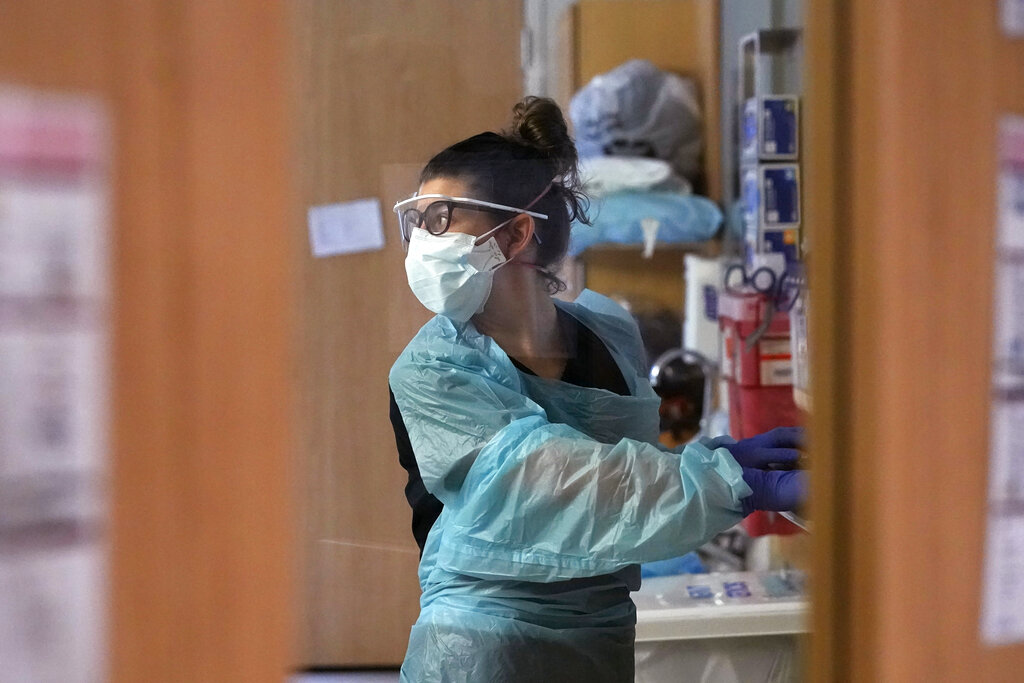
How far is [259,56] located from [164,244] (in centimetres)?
10

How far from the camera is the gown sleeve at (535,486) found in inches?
34.4

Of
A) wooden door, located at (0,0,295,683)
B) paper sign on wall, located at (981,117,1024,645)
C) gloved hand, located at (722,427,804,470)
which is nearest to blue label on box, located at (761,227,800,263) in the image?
gloved hand, located at (722,427,804,470)

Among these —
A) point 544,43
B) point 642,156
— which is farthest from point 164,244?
point 642,156

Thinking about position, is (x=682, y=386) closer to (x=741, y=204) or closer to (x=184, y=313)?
(x=741, y=204)

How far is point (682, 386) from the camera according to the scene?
6.78ft

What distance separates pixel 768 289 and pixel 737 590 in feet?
1.97

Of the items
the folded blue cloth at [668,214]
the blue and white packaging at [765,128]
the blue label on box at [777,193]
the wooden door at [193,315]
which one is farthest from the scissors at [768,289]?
the wooden door at [193,315]

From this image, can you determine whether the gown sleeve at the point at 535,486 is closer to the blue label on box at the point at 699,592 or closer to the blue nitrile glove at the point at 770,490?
the blue nitrile glove at the point at 770,490

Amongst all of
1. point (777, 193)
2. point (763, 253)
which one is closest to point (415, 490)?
point (777, 193)

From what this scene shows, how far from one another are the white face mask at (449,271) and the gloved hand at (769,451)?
34 centimetres

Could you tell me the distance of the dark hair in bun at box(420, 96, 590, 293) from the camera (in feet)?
3.05

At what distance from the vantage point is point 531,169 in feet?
3.13

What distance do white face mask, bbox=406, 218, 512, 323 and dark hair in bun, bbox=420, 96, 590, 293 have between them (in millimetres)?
54

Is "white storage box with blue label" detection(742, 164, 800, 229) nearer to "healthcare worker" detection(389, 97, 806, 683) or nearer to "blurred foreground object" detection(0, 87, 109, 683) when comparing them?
"healthcare worker" detection(389, 97, 806, 683)
